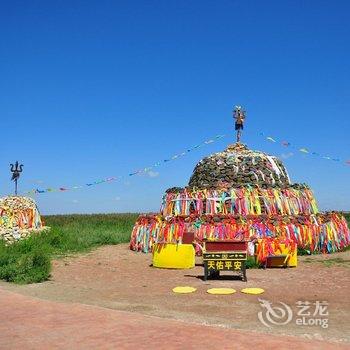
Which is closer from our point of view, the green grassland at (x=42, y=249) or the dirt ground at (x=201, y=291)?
the dirt ground at (x=201, y=291)

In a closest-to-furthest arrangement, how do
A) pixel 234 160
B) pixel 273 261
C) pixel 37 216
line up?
pixel 273 261 < pixel 234 160 < pixel 37 216

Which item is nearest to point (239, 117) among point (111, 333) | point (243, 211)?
point (243, 211)

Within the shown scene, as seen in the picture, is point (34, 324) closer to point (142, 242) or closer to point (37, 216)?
point (142, 242)

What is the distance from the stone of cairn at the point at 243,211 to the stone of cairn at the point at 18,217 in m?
6.76

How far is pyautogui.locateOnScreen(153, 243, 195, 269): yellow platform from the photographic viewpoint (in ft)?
50.0

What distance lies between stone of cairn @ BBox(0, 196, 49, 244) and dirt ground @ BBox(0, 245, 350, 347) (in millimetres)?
7521

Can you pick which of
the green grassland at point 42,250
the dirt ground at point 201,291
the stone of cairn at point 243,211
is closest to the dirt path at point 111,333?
the dirt ground at point 201,291

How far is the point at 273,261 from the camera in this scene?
→ 1512cm

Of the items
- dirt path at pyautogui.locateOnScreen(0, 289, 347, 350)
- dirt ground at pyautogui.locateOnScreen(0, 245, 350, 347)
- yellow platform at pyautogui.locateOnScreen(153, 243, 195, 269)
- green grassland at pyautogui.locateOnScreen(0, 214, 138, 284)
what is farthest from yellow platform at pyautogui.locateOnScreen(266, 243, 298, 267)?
dirt path at pyautogui.locateOnScreen(0, 289, 347, 350)

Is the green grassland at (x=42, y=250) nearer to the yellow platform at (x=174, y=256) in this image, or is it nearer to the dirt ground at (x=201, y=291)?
the dirt ground at (x=201, y=291)

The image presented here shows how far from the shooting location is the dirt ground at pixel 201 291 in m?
8.02

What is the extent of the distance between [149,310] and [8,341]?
9.80 ft

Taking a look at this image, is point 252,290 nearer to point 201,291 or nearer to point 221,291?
point 221,291

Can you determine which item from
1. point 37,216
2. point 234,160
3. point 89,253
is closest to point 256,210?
point 234,160
